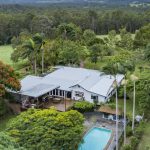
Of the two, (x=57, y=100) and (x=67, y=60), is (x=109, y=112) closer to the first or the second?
(x=57, y=100)

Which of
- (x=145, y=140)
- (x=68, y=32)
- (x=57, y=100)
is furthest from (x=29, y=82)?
(x=68, y=32)

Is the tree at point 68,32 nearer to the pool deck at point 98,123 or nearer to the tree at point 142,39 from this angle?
the tree at point 142,39

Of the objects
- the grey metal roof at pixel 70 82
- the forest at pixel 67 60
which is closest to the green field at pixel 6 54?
the forest at pixel 67 60

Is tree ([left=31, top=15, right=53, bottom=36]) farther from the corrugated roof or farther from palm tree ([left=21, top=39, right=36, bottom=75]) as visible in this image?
the corrugated roof

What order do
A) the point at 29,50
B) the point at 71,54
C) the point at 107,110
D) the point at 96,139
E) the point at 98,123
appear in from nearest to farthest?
the point at 96,139
the point at 98,123
the point at 107,110
the point at 29,50
the point at 71,54

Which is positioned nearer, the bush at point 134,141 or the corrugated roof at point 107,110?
the bush at point 134,141

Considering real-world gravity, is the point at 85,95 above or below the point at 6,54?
below

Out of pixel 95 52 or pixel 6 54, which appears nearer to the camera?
pixel 95 52
